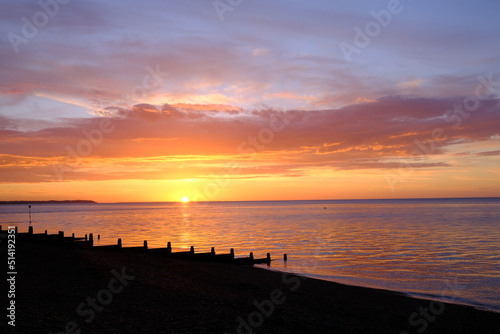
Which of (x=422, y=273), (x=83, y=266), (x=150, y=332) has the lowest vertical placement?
(x=422, y=273)

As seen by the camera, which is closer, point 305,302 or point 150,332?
point 150,332

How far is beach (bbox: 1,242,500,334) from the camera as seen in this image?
41.6 ft

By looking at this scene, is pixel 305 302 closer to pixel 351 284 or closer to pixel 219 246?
pixel 351 284

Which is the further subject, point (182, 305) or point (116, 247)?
point (116, 247)

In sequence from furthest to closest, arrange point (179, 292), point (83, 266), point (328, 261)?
1. point (328, 261)
2. point (83, 266)
3. point (179, 292)

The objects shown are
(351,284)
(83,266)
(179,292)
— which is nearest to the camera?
(179,292)

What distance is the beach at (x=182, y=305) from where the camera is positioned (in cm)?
1268

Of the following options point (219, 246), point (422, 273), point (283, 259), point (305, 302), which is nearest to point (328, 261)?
point (283, 259)

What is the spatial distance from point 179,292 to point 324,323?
6.24 m

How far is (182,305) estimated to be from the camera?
1516cm

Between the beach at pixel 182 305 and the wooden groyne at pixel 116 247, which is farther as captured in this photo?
the wooden groyne at pixel 116 247

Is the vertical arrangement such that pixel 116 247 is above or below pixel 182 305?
above

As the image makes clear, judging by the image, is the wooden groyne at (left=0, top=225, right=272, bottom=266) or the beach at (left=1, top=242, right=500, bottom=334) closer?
the beach at (left=1, top=242, right=500, bottom=334)

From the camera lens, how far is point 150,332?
39.0 feet
